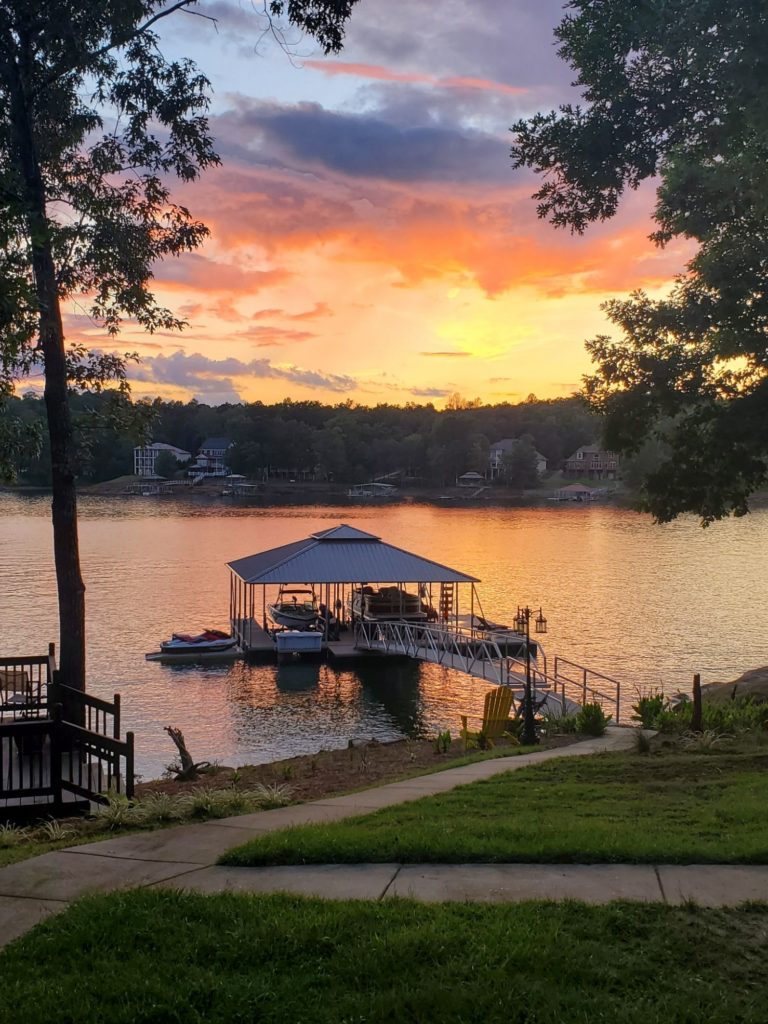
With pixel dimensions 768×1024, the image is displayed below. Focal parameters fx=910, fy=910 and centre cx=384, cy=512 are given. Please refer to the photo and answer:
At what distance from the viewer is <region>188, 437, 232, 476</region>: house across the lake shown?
186 m

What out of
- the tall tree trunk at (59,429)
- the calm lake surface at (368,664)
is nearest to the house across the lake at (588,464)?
the calm lake surface at (368,664)

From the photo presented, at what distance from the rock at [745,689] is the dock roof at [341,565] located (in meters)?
12.9

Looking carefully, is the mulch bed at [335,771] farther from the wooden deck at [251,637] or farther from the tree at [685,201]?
the wooden deck at [251,637]

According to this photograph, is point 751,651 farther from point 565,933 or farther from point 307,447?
point 307,447

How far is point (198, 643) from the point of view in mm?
33625

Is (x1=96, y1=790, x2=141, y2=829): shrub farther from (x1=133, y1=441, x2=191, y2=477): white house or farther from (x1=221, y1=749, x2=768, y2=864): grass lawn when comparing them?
(x1=133, y1=441, x2=191, y2=477): white house

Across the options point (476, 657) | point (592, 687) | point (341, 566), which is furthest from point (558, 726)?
point (341, 566)

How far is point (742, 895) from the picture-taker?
5.66 m

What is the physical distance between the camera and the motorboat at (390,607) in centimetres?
3675

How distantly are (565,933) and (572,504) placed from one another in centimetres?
14388

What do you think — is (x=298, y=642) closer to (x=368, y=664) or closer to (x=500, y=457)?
(x=368, y=664)

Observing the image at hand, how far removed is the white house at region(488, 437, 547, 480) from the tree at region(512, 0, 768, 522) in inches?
6033

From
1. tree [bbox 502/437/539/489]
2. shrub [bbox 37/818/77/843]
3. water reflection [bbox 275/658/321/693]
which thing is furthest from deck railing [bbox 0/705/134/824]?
tree [bbox 502/437/539/489]

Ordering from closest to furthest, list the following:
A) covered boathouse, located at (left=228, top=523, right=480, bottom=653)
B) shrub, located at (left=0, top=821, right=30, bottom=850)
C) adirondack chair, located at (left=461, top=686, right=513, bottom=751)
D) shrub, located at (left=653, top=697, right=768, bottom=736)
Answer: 1. shrub, located at (left=0, top=821, right=30, bottom=850)
2. shrub, located at (left=653, top=697, right=768, bottom=736)
3. adirondack chair, located at (left=461, top=686, right=513, bottom=751)
4. covered boathouse, located at (left=228, top=523, right=480, bottom=653)
